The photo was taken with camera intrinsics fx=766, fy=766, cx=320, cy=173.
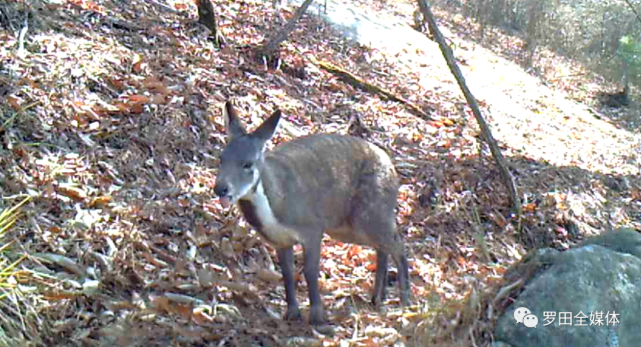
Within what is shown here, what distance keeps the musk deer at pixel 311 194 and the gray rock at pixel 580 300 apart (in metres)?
1.37

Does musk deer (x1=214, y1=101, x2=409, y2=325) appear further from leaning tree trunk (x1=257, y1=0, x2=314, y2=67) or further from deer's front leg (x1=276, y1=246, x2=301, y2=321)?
leaning tree trunk (x1=257, y1=0, x2=314, y2=67)

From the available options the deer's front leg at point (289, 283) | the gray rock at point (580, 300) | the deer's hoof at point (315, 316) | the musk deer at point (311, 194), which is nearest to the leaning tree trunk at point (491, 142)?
the musk deer at point (311, 194)

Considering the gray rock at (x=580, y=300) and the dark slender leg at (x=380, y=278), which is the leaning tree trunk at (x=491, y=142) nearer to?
the dark slender leg at (x=380, y=278)

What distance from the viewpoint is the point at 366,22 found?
14.4m

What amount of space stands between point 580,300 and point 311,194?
210cm

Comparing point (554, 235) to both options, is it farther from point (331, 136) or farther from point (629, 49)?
point (629, 49)

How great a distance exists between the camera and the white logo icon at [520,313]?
526 centimetres

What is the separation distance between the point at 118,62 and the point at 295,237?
3.60m

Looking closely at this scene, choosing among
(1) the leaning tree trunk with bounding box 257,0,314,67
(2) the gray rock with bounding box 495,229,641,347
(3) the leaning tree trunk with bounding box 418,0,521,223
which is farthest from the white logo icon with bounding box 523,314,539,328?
(1) the leaning tree trunk with bounding box 257,0,314,67

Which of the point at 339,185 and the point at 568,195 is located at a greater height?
the point at 339,185

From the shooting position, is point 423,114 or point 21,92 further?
point 423,114

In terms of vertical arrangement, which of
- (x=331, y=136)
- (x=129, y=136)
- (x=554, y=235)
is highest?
(x=331, y=136)

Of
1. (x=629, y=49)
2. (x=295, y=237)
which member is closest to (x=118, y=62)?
(x=295, y=237)

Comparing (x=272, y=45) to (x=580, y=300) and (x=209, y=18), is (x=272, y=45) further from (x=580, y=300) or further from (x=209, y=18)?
(x=580, y=300)
